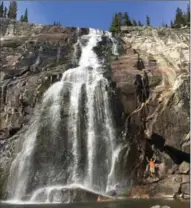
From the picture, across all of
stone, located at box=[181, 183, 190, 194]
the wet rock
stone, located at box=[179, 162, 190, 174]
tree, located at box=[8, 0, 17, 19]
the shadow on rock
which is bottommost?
the wet rock

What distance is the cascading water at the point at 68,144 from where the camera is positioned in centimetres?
2484

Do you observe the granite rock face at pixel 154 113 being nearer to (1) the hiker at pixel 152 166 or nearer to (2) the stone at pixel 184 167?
(2) the stone at pixel 184 167

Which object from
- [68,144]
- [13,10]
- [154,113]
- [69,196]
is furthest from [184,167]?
[13,10]

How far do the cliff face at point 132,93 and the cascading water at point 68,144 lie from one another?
3.13 feet

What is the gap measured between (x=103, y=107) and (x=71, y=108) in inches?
100

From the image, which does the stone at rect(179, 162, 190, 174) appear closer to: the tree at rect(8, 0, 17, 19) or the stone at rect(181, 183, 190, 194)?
the stone at rect(181, 183, 190, 194)

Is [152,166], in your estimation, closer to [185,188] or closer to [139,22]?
[185,188]

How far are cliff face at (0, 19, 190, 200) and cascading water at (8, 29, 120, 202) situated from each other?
95 centimetres

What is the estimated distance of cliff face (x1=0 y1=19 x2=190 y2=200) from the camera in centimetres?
2698

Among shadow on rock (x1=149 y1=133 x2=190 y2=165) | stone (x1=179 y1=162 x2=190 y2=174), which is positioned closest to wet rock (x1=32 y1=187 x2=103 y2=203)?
stone (x1=179 y1=162 x2=190 y2=174)

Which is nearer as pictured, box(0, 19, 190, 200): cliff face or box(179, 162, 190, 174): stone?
box(179, 162, 190, 174): stone

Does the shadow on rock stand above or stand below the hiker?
above

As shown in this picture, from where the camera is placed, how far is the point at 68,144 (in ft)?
86.4

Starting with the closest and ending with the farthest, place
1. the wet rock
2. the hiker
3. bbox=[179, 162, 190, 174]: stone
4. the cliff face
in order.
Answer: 1. the wet rock
2. bbox=[179, 162, 190, 174]: stone
3. the hiker
4. the cliff face
